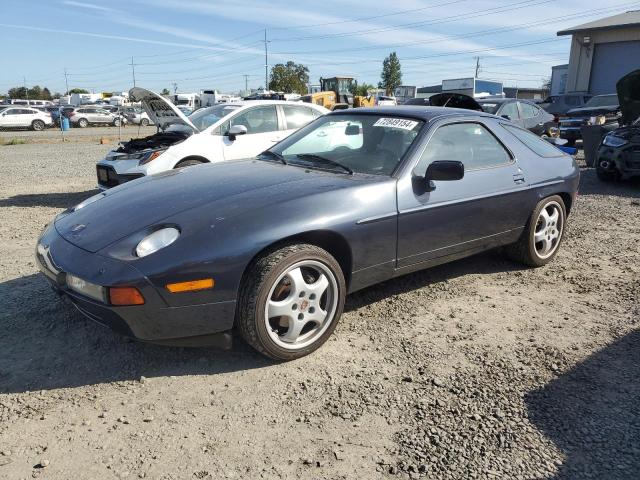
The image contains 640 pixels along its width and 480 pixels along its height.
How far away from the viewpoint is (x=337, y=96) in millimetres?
32281

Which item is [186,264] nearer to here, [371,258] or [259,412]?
[259,412]

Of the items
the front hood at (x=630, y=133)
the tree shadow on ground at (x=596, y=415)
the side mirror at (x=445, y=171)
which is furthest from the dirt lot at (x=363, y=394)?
the front hood at (x=630, y=133)

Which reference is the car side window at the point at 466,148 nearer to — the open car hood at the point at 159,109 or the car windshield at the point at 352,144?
the car windshield at the point at 352,144

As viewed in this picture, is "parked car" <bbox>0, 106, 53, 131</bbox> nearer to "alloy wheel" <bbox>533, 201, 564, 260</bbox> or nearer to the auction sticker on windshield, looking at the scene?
the auction sticker on windshield

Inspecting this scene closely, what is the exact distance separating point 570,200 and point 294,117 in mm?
4463

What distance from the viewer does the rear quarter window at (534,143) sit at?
4.48 meters

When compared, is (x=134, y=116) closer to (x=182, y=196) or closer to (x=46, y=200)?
(x=46, y=200)

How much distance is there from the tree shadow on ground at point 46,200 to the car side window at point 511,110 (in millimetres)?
8530

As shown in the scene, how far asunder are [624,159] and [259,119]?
19.6 ft

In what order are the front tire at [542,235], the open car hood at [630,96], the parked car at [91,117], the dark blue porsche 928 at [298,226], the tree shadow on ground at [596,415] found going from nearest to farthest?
the tree shadow on ground at [596,415] → the dark blue porsche 928 at [298,226] → the front tire at [542,235] → the open car hood at [630,96] → the parked car at [91,117]

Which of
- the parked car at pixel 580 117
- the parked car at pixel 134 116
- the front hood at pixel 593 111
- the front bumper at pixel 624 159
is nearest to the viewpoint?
the front bumper at pixel 624 159

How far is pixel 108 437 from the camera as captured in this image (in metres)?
2.35

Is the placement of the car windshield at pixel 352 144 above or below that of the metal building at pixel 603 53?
below

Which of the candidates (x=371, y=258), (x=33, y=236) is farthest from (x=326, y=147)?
(x=33, y=236)
